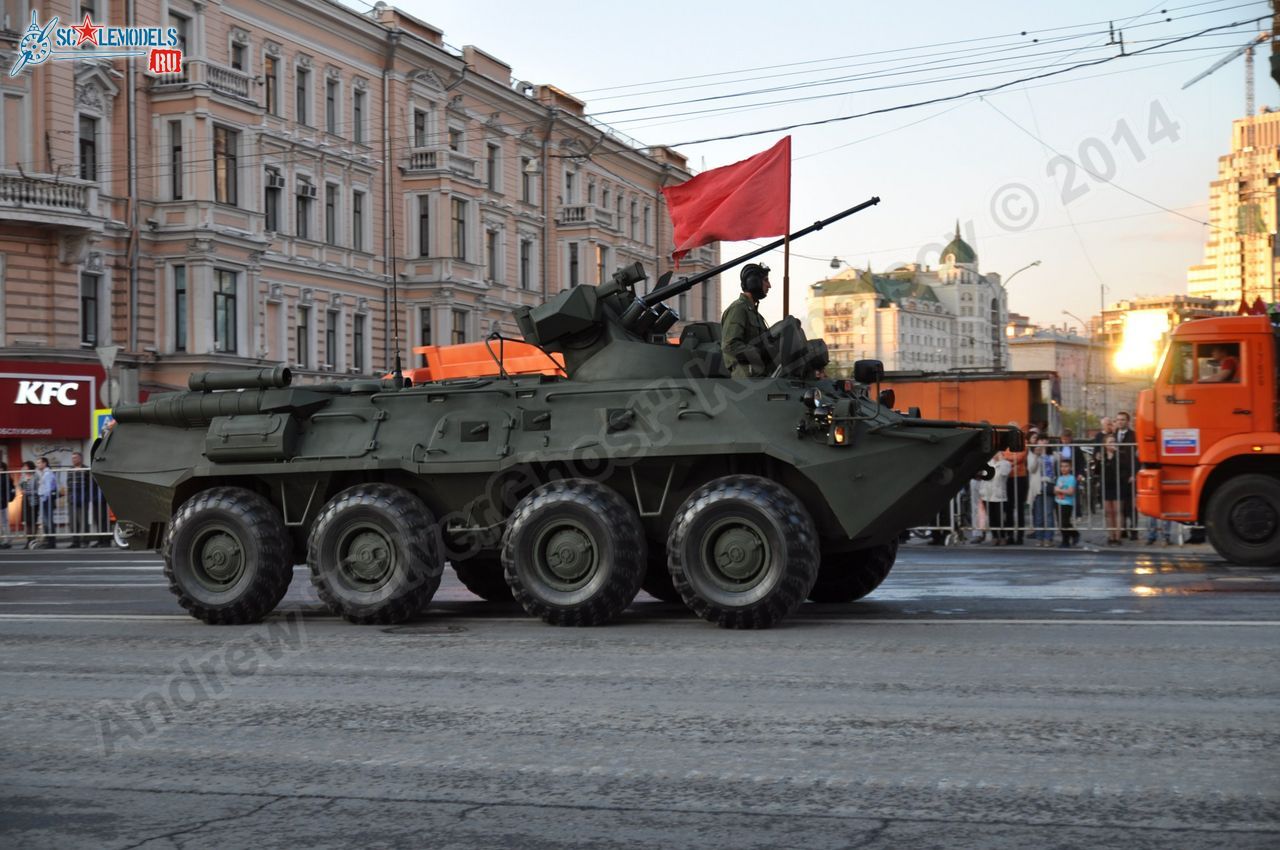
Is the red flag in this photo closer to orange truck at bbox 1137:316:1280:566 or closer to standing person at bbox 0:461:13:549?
orange truck at bbox 1137:316:1280:566

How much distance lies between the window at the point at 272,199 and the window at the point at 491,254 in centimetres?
1234

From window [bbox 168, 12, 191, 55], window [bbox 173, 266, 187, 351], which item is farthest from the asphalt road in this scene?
window [bbox 168, 12, 191, 55]

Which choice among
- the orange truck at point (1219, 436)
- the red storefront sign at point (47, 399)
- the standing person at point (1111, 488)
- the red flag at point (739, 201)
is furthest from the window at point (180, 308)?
the orange truck at point (1219, 436)

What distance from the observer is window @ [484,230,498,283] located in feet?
176

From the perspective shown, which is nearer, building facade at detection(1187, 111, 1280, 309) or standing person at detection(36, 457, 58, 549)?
standing person at detection(36, 457, 58, 549)

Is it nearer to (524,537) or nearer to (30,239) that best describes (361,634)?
(524,537)

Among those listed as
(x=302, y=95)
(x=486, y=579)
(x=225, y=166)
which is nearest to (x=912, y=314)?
Answer: (x=302, y=95)

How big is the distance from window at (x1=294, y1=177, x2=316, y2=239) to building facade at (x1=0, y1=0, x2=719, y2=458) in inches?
2.5

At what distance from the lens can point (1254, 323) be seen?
16734 millimetres

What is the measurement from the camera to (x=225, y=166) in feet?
127

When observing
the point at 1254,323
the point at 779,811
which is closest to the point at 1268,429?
the point at 1254,323

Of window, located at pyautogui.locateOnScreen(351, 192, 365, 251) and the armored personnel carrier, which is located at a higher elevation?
window, located at pyautogui.locateOnScreen(351, 192, 365, 251)

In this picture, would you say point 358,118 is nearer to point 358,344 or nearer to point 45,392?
point 358,344

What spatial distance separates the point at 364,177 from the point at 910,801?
1723 inches
